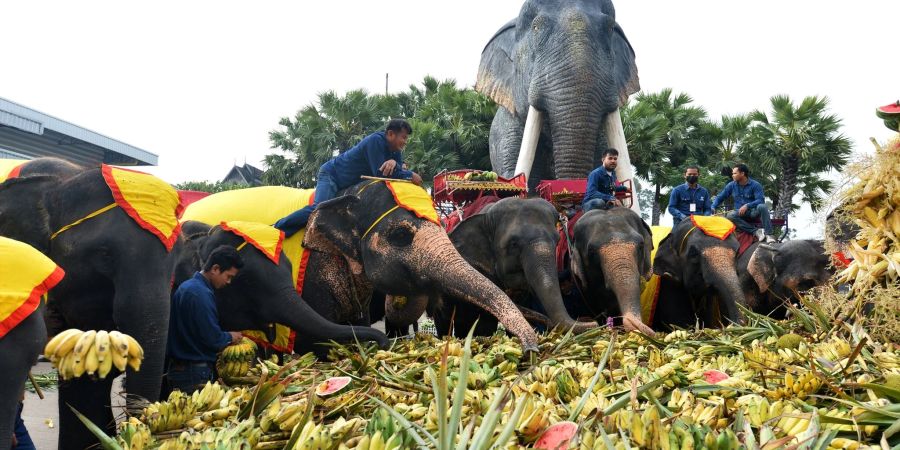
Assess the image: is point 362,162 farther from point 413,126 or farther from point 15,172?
point 413,126

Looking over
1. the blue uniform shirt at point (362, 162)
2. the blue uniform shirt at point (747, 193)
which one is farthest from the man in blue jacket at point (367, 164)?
the blue uniform shirt at point (747, 193)

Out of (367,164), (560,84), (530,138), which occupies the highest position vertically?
(560,84)

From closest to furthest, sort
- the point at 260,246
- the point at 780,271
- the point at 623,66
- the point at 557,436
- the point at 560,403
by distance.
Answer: the point at 557,436
the point at 560,403
the point at 260,246
the point at 780,271
the point at 623,66

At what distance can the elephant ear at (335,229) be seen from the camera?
22.5 feet

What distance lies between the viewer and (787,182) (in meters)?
28.0

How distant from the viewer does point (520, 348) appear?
5.25 m

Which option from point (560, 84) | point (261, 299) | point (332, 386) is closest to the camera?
point (332, 386)

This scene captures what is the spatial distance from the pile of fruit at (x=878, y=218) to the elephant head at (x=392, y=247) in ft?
7.11

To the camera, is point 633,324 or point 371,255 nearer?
point 371,255

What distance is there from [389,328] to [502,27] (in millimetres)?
8228

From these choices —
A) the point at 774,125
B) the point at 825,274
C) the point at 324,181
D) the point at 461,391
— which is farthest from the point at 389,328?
the point at 774,125

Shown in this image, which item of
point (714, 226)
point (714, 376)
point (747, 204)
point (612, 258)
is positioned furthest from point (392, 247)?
point (747, 204)

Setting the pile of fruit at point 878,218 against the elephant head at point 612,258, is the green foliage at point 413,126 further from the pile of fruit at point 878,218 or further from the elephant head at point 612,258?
the pile of fruit at point 878,218

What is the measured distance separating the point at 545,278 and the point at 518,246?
56 cm
